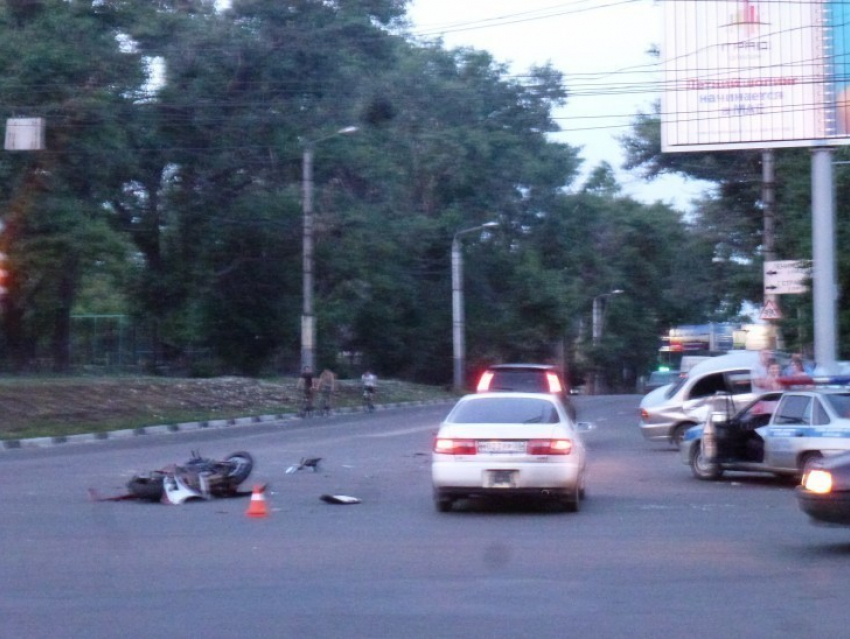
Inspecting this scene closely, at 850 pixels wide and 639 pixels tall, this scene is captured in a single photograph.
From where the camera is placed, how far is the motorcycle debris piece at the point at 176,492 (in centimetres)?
1658

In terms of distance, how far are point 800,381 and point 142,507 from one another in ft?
29.4

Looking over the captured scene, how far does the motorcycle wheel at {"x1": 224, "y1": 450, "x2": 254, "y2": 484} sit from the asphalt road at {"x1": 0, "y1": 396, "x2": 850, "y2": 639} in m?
0.57

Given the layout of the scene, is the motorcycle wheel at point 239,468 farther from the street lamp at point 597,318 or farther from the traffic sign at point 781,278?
the street lamp at point 597,318

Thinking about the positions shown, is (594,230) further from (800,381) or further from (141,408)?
(800,381)

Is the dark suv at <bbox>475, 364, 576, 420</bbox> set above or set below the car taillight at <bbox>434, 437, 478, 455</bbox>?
above

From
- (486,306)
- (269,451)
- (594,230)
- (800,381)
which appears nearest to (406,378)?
(486,306)

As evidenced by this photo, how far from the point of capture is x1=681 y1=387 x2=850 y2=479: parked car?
675 inches

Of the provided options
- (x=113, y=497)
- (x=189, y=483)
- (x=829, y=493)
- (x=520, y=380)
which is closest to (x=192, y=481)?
(x=189, y=483)

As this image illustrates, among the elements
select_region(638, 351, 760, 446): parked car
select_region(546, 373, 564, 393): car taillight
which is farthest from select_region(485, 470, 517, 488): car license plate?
select_region(638, 351, 760, 446): parked car

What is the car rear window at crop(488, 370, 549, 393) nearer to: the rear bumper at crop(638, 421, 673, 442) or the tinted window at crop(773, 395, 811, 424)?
the rear bumper at crop(638, 421, 673, 442)

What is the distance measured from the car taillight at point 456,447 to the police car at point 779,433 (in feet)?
15.0

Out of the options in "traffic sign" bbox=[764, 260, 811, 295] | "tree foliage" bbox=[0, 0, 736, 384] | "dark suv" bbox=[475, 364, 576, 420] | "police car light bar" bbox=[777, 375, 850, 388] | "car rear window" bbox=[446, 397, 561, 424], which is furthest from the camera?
"tree foliage" bbox=[0, 0, 736, 384]

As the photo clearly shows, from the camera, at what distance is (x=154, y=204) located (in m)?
47.6

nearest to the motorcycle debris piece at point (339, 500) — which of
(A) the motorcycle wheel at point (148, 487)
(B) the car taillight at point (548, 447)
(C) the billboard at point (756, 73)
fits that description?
(A) the motorcycle wheel at point (148, 487)
